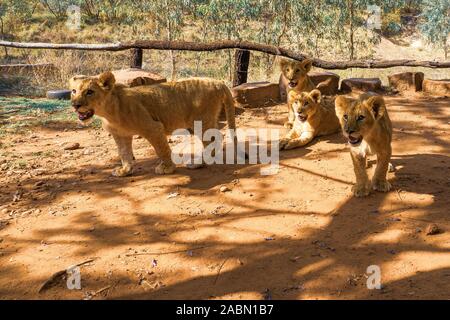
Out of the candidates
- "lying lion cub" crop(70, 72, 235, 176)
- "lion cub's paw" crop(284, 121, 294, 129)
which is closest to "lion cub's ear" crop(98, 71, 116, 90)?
"lying lion cub" crop(70, 72, 235, 176)

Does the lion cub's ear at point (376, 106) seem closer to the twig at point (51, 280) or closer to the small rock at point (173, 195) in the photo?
the small rock at point (173, 195)

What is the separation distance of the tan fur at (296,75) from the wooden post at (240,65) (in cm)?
239

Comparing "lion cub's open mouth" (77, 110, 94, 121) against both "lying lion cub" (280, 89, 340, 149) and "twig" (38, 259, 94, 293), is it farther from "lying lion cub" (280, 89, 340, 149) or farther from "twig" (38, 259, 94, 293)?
"lying lion cub" (280, 89, 340, 149)

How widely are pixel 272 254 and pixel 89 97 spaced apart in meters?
2.70

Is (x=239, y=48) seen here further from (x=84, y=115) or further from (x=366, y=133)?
(x=366, y=133)

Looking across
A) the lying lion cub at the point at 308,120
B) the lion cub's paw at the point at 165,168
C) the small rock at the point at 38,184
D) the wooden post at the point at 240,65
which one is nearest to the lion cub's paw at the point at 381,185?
the lying lion cub at the point at 308,120

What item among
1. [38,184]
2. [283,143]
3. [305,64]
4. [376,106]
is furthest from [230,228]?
[305,64]

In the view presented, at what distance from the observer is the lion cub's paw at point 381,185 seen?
15.7 ft

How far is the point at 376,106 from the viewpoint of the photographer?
4.55 m

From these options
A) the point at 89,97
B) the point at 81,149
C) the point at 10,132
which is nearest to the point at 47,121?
the point at 10,132

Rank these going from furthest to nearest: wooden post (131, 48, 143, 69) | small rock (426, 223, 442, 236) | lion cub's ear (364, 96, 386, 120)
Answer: wooden post (131, 48, 143, 69) < lion cub's ear (364, 96, 386, 120) < small rock (426, 223, 442, 236)

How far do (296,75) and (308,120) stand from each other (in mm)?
862

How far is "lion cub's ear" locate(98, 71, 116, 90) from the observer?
5199 millimetres
